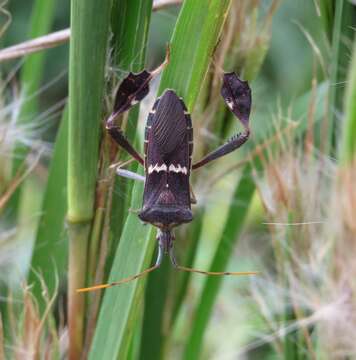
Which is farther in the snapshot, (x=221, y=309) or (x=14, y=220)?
(x=221, y=309)

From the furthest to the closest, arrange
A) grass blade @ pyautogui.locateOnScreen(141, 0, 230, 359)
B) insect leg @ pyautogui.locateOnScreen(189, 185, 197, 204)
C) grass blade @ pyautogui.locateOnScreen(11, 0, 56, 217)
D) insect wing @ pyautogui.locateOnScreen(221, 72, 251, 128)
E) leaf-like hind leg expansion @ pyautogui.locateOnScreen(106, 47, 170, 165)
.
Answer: grass blade @ pyautogui.locateOnScreen(11, 0, 56, 217)
insect leg @ pyautogui.locateOnScreen(189, 185, 197, 204)
insect wing @ pyautogui.locateOnScreen(221, 72, 251, 128)
leaf-like hind leg expansion @ pyautogui.locateOnScreen(106, 47, 170, 165)
grass blade @ pyautogui.locateOnScreen(141, 0, 230, 359)

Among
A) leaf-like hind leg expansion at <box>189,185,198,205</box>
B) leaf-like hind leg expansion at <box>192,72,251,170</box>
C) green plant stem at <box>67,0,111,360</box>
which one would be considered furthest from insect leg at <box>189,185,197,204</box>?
green plant stem at <box>67,0,111,360</box>

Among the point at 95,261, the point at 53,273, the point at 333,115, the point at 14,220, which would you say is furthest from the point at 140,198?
the point at 14,220

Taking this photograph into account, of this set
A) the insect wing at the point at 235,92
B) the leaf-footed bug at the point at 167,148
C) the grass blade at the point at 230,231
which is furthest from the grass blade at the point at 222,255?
the insect wing at the point at 235,92

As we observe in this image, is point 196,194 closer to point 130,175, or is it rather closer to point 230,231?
point 230,231

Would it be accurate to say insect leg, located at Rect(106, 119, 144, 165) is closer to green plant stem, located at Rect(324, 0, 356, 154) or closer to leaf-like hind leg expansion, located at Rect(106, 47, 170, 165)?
leaf-like hind leg expansion, located at Rect(106, 47, 170, 165)

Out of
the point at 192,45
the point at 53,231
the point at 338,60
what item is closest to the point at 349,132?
the point at 338,60

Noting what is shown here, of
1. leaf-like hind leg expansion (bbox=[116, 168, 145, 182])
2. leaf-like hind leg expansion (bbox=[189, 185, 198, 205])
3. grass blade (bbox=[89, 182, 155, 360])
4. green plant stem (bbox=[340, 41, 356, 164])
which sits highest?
green plant stem (bbox=[340, 41, 356, 164])

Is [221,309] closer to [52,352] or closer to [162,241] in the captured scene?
[162,241]
